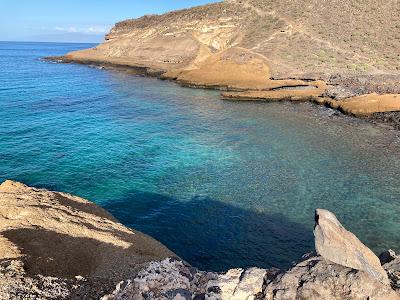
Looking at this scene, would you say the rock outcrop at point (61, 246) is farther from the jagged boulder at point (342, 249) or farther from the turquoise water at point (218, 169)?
the jagged boulder at point (342, 249)

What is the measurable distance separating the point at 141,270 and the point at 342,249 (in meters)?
7.14

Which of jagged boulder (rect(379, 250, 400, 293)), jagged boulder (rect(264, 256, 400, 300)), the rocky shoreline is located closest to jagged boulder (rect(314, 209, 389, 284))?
jagged boulder (rect(379, 250, 400, 293))

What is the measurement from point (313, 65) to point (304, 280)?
205ft

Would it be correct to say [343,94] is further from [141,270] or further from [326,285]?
[141,270]

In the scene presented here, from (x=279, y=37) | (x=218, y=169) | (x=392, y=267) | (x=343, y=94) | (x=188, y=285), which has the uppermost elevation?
(x=279, y=37)

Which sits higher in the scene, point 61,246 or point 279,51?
point 279,51

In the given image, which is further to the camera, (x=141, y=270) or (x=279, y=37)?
(x=279, y=37)

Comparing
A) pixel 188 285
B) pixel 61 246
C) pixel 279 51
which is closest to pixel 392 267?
pixel 188 285

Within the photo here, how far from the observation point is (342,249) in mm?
11648

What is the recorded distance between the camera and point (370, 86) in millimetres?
52062

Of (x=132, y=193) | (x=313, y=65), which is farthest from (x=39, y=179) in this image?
(x=313, y=65)

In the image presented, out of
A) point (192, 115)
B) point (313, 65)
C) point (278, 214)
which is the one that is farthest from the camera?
point (313, 65)

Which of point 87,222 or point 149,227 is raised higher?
point 87,222

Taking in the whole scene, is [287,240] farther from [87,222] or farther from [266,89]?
[266,89]
